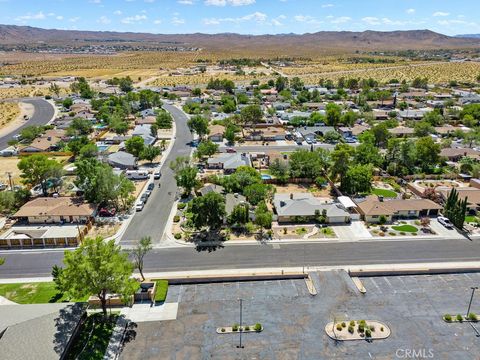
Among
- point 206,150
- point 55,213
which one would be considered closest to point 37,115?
point 206,150

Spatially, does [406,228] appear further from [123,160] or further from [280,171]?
[123,160]

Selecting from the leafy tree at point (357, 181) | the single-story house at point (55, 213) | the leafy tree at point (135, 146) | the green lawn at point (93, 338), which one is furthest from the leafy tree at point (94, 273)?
the leafy tree at point (135, 146)

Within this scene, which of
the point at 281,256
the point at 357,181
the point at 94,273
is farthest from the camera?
the point at 357,181

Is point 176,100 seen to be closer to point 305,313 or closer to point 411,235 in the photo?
point 411,235

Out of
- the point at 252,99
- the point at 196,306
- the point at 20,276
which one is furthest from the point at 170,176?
the point at 252,99

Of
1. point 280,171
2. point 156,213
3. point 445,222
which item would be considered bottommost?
point 156,213

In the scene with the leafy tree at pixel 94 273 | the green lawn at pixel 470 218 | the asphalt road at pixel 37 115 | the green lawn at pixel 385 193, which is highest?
the leafy tree at pixel 94 273

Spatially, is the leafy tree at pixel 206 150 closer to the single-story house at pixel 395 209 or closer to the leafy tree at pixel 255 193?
the leafy tree at pixel 255 193
